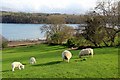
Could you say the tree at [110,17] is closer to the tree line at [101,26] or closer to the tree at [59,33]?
the tree line at [101,26]

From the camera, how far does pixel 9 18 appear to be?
648 feet

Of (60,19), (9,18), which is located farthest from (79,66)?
(9,18)

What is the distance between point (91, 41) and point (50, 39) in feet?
81.3

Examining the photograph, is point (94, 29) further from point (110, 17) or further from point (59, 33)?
point (59, 33)

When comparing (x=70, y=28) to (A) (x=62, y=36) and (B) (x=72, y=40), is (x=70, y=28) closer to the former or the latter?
(A) (x=62, y=36)

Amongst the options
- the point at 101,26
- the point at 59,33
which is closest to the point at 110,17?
the point at 101,26

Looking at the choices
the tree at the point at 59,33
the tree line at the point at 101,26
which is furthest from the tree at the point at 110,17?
the tree at the point at 59,33

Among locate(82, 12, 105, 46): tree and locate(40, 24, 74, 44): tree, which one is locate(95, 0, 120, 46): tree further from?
locate(40, 24, 74, 44): tree

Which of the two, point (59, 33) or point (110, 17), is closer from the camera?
point (110, 17)

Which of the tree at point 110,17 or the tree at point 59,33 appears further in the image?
the tree at point 59,33

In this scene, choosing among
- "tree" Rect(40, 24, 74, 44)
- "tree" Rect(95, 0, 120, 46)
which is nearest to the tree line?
"tree" Rect(95, 0, 120, 46)

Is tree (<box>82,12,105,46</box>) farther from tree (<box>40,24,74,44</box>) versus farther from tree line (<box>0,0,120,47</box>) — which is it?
tree (<box>40,24,74,44</box>)

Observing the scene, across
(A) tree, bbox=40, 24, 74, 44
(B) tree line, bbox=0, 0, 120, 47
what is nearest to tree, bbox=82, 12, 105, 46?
(B) tree line, bbox=0, 0, 120, 47

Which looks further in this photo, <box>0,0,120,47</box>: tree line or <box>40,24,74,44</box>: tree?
<box>40,24,74,44</box>: tree
